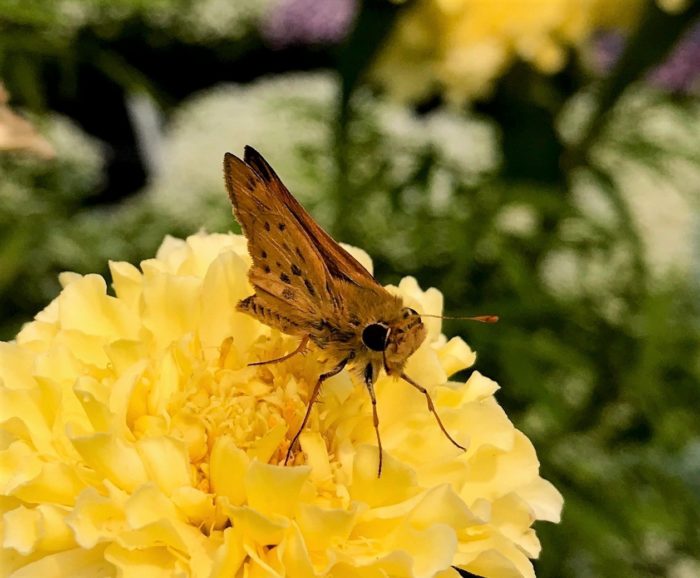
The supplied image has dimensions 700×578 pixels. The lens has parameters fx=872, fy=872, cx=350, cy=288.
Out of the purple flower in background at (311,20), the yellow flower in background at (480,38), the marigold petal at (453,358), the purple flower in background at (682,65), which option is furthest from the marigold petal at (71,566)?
the purple flower in background at (311,20)

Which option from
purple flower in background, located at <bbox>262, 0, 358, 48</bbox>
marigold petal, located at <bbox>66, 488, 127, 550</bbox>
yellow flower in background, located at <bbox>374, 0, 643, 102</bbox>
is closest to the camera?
marigold petal, located at <bbox>66, 488, 127, 550</bbox>

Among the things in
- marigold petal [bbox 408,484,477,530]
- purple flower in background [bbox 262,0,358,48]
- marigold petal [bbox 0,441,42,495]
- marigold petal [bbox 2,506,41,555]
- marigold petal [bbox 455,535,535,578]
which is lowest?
marigold petal [bbox 455,535,535,578]

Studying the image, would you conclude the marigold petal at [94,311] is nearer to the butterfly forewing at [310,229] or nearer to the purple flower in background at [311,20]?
the butterfly forewing at [310,229]

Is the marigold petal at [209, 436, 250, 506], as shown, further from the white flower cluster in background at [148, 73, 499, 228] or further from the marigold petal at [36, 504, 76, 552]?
the white flower cluster in background at [148, 73, 499, 228]

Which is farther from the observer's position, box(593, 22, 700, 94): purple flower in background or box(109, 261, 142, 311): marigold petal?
box(593, 22, 700, 94): purple flower in background

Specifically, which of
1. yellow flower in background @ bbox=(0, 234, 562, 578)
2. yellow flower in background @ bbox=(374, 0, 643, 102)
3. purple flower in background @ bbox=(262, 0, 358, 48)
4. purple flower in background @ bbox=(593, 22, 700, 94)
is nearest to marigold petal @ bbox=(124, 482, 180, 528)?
yellow flower in background @ bbox=(0, 234, 562, 578)

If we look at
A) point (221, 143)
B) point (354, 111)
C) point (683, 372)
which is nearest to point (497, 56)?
point (354, 111)

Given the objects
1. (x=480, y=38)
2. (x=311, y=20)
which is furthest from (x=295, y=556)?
(x=311, y=20)
